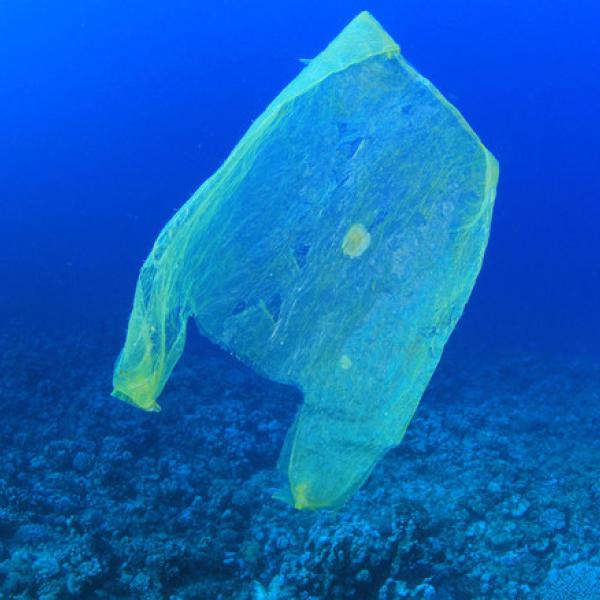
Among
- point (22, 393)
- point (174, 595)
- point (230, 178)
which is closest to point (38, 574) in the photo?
point (174, 595)

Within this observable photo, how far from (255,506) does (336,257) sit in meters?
2.38

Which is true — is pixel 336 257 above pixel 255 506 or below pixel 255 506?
above

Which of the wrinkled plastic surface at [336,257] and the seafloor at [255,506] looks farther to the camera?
the seafloor at [255,506]

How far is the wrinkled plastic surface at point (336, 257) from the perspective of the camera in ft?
7.62

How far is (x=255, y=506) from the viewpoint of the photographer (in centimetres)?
402

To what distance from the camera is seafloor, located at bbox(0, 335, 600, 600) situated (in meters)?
3.10

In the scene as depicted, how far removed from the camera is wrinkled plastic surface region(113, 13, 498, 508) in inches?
91.4

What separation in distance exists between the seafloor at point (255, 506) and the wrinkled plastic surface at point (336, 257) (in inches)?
40.6

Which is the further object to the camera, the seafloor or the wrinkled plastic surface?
the seafloor

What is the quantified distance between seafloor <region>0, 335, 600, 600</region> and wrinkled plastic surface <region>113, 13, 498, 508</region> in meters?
1.03

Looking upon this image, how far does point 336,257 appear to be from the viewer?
246 centimetres

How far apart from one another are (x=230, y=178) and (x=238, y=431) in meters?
3.34

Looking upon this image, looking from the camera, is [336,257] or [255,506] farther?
[255,506]

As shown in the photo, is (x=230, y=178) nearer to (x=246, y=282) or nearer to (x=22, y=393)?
(x=246, y=282)
